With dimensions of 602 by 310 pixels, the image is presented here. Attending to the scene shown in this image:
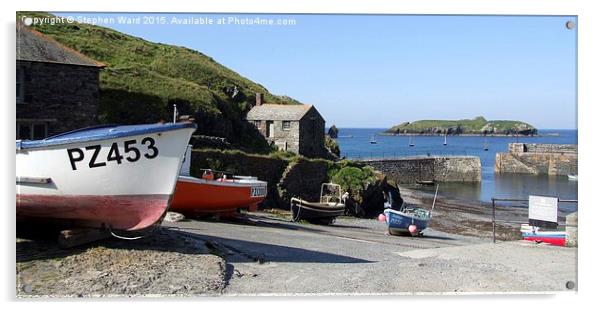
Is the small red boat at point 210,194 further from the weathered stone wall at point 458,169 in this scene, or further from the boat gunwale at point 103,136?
the weathered stone wall at point 458,169

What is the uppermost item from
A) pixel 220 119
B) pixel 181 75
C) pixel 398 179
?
pixel 181 75

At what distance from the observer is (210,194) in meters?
11.8

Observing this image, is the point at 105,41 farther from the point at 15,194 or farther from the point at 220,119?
the point at 15,194

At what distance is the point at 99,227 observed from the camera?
305 inches

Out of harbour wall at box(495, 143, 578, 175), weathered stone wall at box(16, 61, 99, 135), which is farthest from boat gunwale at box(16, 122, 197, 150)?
harbour wall at box(495, 143, 578, 175)

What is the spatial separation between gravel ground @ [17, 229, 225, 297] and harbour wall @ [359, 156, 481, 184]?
33502mm

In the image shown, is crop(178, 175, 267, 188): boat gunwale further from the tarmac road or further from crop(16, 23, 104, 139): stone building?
crop(16, 23, 104, 139): stone building

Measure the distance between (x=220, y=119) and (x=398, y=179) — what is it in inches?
813

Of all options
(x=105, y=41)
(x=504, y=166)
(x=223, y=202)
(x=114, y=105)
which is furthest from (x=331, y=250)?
(x=504, y=166)

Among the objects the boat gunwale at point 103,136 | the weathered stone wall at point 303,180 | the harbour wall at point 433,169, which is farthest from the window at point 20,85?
the harbour wall at point 433,169

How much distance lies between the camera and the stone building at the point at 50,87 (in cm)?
906

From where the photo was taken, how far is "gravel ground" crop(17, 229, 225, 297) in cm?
659

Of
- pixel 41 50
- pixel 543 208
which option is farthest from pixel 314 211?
pixel 41 50

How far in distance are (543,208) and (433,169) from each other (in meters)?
36.7
